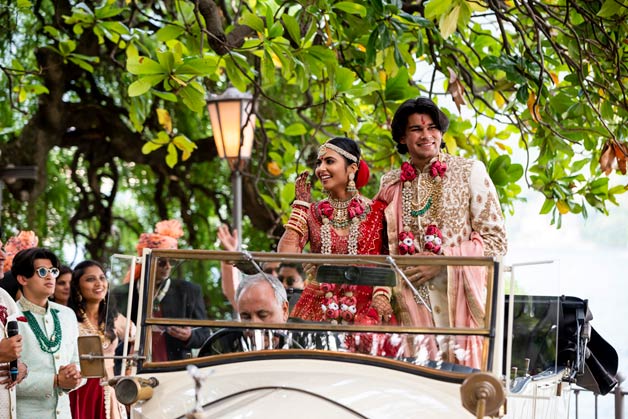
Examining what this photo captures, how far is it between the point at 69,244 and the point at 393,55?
7.53 metres

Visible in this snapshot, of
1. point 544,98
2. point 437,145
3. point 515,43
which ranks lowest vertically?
point 437,145

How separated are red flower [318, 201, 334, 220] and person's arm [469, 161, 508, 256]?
2.39 feet

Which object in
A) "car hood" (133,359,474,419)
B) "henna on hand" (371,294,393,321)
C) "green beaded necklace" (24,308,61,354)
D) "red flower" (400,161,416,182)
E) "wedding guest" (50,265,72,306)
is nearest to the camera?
"car hood" (133,359,474,419)

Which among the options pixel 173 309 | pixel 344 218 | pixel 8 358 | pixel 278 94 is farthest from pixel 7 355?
pixel 278 94

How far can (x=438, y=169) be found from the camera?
19.1 feet

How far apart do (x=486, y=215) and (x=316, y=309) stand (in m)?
1.30

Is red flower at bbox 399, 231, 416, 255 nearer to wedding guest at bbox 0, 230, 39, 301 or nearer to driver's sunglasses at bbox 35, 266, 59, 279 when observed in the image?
driver's sunglasses at bbox 35, 266, 59, 279

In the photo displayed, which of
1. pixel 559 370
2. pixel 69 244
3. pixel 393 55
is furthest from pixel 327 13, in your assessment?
pixel 69 244

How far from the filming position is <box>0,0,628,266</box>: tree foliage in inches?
281

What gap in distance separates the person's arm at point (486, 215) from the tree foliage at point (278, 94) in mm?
1152

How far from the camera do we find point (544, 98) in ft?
25.7

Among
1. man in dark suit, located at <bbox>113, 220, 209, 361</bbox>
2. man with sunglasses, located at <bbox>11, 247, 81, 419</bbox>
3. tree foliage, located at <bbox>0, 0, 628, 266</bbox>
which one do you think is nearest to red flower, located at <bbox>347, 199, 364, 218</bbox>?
man in dark suit, located at <bbox>113, 220, 209, 361</bbox>

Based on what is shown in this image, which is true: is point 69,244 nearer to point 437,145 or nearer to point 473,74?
point 473,74

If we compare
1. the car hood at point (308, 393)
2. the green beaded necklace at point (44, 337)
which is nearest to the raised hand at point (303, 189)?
the car hood at point (308, 393)
